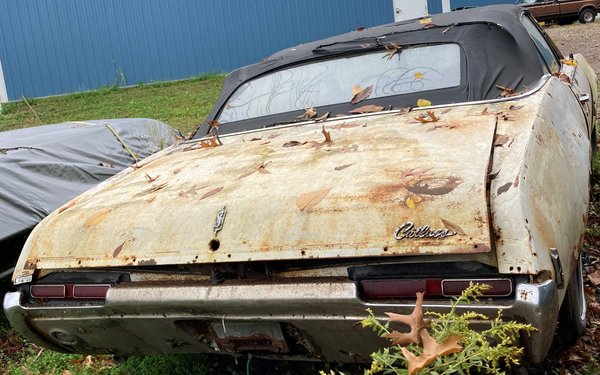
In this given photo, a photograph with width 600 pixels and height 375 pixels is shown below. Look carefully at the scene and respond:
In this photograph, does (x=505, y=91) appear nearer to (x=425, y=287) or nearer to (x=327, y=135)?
(x=327, y=135)

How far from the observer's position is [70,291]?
2797 millimetres

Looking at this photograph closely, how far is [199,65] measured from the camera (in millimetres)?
15625

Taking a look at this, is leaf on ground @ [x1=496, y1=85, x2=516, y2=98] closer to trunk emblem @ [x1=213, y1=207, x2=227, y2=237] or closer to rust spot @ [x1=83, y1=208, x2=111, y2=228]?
trunk emblem @ [x1=213, y1=207, x2=227, y2=237]

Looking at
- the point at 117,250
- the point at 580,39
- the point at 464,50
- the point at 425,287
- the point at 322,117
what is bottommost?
the point at 580,39

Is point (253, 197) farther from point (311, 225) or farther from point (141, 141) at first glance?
point (141, 141)

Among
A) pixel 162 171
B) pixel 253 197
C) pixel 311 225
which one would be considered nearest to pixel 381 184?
pixel 311 225

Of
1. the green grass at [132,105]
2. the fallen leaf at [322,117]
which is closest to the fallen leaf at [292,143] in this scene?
the fallen leaf at [322,117]

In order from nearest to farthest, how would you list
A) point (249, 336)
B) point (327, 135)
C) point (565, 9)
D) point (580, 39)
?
point (249, 336) < point (327, 135) < point (580, 39) < point (565, 9)

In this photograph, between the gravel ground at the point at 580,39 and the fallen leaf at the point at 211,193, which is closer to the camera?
the fallen leaf at the point at 211,193

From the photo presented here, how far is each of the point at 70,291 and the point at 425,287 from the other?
148cm

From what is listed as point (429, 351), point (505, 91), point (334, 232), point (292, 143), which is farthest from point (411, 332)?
point (505, 91)

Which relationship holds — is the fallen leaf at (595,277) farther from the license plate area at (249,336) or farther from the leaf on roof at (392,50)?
the license plate area at (249,336)

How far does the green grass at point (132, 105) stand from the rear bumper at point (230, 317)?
24.3 feet

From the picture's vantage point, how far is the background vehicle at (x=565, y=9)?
20.2 metres
